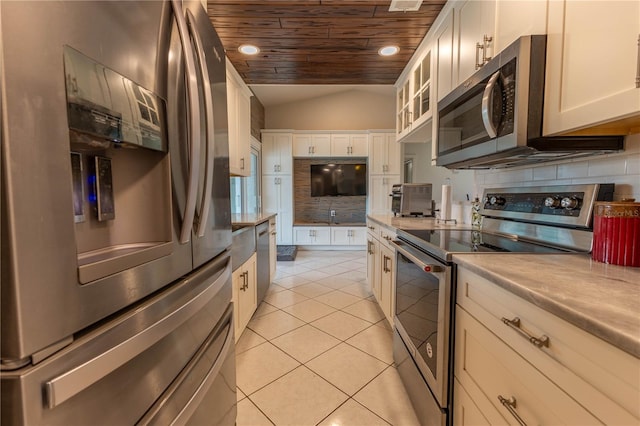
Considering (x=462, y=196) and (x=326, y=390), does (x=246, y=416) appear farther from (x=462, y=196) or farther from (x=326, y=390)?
(x=462, y=196)

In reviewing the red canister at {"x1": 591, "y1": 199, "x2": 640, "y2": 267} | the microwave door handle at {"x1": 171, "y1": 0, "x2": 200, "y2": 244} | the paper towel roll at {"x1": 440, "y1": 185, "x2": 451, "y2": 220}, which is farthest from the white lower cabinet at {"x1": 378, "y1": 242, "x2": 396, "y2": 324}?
the microwave door handle at {"x1": 171, "y1": 0, "x2": 200, "y2": 244}

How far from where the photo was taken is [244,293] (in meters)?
2.17

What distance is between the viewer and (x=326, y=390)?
166cm

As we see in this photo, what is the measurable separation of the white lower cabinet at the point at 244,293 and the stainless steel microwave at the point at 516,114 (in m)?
1.63

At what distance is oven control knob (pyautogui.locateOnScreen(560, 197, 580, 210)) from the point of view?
1.19 m

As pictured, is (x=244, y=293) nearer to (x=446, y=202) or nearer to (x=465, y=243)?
(x=465, y=243)

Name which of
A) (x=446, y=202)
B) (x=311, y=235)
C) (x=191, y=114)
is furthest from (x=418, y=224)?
(x=311, y=235)

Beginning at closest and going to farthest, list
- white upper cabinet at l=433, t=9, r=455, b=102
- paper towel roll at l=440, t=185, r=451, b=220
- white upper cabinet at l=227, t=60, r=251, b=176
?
white upper cabinet at l=433, t=9, r=455, b=102 < paper towel roll at l=440, t=185, r=451, b=220 < white upper cabinet at l=227, t=60, r=251, b=176

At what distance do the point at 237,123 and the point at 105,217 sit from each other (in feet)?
7.46

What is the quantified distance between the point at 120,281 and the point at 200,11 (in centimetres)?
92

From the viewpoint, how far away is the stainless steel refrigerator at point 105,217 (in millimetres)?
418

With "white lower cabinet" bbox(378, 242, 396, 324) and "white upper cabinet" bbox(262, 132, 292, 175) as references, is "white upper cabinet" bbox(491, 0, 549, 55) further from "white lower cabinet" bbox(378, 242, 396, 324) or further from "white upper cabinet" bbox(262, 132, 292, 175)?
"white upper cabinet" bbox(262, 132, 292, 175)

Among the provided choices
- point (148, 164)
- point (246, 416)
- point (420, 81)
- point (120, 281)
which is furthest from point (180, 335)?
point (420, 81)

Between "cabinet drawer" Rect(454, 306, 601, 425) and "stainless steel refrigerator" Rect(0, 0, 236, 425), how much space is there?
91 cm
